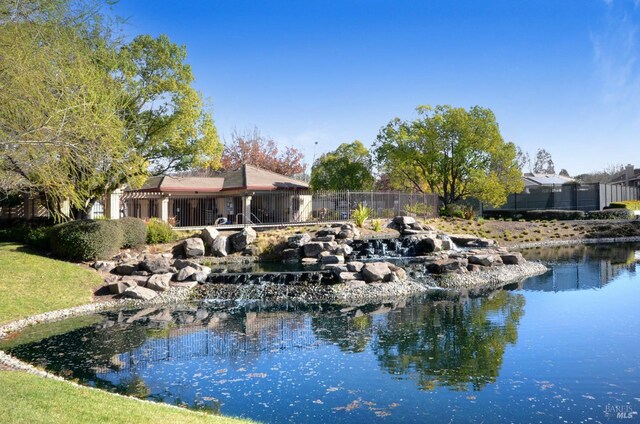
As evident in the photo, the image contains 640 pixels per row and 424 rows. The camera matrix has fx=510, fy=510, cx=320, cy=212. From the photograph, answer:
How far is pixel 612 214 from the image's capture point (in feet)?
A: 129

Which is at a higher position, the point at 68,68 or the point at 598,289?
the point at 68,68

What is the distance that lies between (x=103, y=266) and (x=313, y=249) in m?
9.21

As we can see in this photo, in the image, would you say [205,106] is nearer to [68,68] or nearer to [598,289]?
[68,68]

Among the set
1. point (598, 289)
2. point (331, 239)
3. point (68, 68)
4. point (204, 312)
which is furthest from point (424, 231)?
point (68, 68)

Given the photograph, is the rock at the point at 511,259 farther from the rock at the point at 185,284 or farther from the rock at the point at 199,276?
the rock at the point at 185,284

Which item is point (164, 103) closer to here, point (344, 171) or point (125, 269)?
point (125, 269)

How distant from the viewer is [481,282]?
63.0 ft

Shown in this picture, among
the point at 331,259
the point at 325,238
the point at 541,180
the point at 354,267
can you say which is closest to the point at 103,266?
the point at 354,267

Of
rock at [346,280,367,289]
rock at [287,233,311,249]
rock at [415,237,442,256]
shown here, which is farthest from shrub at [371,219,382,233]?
rock at [346,280,367,289]

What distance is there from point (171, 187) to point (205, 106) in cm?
969

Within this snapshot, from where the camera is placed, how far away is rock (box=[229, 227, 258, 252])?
79.7 feet

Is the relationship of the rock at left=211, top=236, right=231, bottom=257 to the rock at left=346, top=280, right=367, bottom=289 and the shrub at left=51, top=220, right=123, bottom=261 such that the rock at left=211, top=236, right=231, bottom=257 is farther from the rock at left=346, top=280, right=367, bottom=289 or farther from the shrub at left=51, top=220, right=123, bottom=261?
the rock at left=346, top=280, right=367, bottom=289

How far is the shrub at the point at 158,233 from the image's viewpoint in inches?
910

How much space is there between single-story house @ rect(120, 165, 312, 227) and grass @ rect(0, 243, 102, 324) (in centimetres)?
1343
